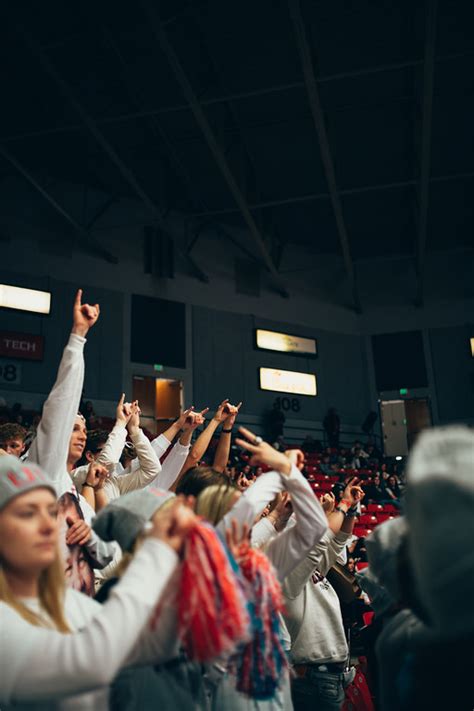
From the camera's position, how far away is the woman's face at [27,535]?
1.53 m

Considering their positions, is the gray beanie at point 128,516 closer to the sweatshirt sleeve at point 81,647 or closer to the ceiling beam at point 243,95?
the sweatshirt sleeve at point 81,647

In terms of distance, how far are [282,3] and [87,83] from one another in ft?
11.6


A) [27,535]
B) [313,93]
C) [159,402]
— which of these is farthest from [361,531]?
[27,535]

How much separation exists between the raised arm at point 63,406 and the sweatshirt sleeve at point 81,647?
992 mm

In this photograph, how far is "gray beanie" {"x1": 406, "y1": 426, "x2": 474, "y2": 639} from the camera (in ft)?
4.00

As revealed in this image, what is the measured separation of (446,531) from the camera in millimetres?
1229

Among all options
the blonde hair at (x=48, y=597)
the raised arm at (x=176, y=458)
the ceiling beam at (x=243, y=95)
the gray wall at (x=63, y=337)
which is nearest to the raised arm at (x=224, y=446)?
the raised arm at (x=176, y=458)

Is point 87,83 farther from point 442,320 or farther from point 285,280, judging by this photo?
point 442,320

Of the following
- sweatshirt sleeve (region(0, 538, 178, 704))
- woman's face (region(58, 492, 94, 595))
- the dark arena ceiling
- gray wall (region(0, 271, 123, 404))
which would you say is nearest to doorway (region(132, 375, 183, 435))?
gray wall (region(0, 271, 123, 404))

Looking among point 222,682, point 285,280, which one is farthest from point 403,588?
point 285,280

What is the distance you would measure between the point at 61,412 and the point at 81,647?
1.10 metres

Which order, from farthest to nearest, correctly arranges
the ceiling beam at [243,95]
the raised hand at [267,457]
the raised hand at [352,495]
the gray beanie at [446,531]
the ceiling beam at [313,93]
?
the ceiling beam at [243,95] < the ceiling beam at [313,93] < the raised hand at [352,495] < the raised hand at [267,457] < the gray beanie at [446,531]

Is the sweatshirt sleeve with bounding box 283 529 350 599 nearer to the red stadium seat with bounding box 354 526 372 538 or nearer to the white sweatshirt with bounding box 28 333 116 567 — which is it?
the white sweatshirt with bounding box 28 333 116 567

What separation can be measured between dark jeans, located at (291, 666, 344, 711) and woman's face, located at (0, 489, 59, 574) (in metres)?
2.02
